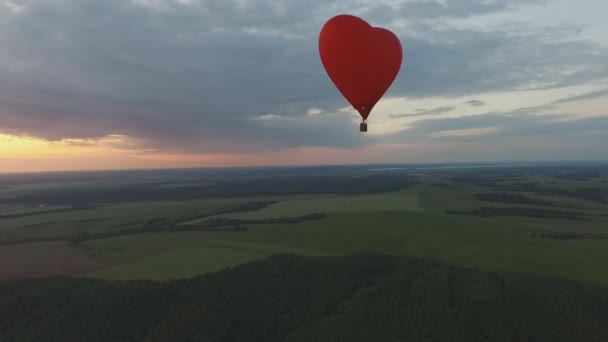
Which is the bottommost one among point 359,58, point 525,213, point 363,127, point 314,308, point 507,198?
point 314,308

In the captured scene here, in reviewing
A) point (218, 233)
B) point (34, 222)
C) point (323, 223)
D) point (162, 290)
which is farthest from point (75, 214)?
point (162, 290)

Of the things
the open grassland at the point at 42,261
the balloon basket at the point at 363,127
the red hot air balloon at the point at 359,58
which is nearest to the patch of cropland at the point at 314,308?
the open grassland at the point at 42,261

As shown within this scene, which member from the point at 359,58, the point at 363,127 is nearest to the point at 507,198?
the point at 363,127

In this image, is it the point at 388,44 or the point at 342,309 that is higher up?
the point at 388,44

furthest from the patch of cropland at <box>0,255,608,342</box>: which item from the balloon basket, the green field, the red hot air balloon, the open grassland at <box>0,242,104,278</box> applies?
the red hot air balloon

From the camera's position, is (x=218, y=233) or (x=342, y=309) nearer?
(x=342, y=309)

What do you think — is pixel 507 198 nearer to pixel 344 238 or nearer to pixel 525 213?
pixel 525 213

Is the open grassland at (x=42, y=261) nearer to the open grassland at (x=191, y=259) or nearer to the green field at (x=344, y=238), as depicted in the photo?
the green field at (x=344, y=238)

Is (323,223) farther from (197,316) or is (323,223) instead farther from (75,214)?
(75,214)

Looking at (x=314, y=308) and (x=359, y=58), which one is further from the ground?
(x=359, y=58)
